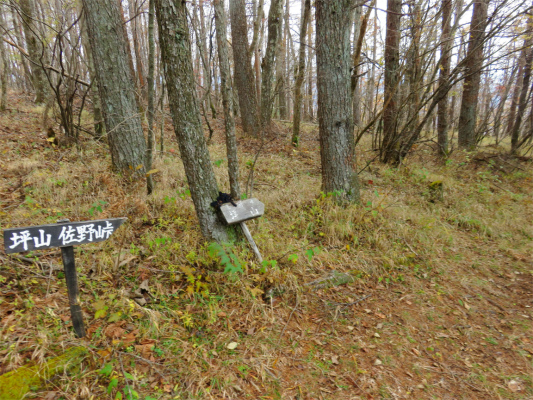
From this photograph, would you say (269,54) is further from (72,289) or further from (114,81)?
(72,289)

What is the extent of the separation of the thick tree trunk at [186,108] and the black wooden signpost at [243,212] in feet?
0.81

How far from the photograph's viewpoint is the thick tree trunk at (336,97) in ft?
14.8

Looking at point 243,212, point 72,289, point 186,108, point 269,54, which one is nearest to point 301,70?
point 269,54

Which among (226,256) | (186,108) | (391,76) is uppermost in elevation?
(391,76)

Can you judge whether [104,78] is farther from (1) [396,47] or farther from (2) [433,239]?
(1) [396,47]

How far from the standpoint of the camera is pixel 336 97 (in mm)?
4691

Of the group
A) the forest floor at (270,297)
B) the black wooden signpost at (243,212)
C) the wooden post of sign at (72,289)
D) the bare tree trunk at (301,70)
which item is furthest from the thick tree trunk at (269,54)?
the wooden post of sign at (72,289)

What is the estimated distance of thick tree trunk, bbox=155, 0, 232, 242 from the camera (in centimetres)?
295

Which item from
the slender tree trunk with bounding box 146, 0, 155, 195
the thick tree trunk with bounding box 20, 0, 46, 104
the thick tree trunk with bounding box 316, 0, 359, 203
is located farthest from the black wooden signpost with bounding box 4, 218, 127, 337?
the thick tree trunk with bounding box 20, 0, 46, 104

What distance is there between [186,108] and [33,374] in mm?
2689

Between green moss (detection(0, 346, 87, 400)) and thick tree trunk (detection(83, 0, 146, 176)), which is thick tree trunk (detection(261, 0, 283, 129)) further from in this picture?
green moss (detection(0, 346, 87, 400))

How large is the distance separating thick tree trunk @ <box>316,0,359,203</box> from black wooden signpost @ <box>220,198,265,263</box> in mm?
1908

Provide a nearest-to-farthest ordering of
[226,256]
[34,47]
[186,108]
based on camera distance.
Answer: [226,256] → [186,108] → [34,47]

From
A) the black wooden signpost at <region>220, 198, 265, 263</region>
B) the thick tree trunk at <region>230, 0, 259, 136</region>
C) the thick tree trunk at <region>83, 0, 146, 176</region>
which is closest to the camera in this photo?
the black wooden signpost at <region>220, 198, 265, 263</region>
